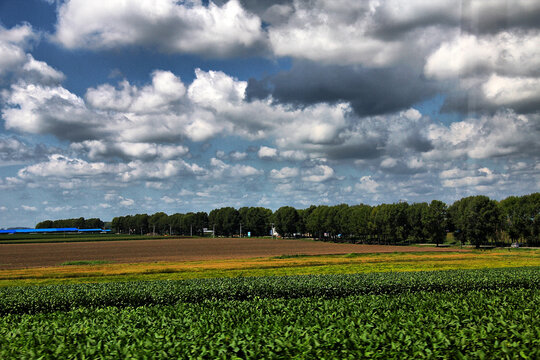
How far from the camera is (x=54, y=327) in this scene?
10516 mm

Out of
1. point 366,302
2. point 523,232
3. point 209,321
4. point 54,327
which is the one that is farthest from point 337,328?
point 523,232

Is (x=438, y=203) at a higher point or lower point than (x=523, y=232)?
higher

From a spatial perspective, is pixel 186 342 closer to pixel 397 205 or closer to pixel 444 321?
pixel 444 321

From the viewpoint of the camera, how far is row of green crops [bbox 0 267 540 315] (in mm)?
20578

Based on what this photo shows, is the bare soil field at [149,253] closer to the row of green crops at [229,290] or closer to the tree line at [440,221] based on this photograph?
the tree line at [440,221]

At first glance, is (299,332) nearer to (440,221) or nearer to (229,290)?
(229,290)

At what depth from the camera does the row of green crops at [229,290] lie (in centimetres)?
2058

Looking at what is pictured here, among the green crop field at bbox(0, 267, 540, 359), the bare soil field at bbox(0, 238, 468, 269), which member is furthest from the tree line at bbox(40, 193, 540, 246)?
the green crop field at bbox(0, 267, 540, 359)

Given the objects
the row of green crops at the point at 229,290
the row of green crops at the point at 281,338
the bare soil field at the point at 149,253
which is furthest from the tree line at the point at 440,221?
the row of green crops at the point at 281,338

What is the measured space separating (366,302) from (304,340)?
6.54 meters

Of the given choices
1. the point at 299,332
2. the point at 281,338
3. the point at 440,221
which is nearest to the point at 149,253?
the point at 299,332

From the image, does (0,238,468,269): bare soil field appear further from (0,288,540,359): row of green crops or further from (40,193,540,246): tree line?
(0,288,540,359): row of green crops

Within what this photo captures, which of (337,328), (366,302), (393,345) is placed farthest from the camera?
(366,302)

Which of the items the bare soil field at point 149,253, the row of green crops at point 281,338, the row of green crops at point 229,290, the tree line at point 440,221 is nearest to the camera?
the row of green crops at point 281,338
